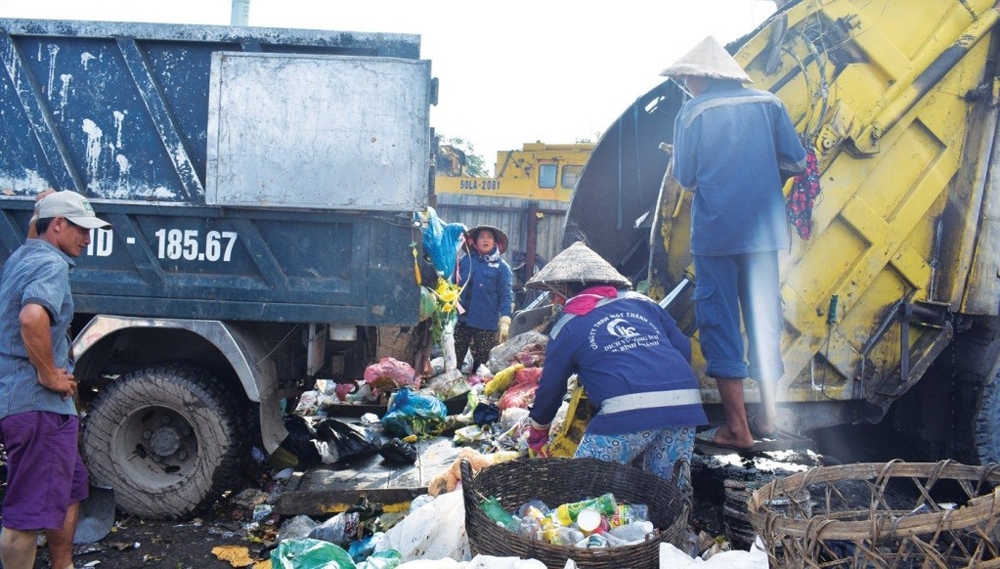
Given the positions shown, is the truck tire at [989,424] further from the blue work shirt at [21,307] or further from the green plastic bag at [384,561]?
the blue work shirt at [21,307]

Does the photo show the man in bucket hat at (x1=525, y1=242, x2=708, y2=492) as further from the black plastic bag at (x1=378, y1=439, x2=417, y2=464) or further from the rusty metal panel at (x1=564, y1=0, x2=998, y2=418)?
the black plastic bag at (x1=378, y1=439, x2=417, y2=464)

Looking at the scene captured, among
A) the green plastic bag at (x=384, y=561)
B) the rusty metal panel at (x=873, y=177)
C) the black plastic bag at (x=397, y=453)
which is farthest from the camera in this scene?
the black plastic bag at (x=397, y=453)

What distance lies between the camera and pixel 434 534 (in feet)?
9.54

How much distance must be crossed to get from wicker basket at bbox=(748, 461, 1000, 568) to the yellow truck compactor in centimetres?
82

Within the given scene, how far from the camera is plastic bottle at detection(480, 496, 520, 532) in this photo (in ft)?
8.23

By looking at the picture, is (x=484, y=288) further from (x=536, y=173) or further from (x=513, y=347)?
(x=536, y=173)

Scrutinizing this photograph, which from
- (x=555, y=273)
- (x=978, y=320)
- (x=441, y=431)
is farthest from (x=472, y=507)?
(x=978, y=320)

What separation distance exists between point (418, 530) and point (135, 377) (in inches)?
72.9

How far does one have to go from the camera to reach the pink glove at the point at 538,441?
3.28 metres

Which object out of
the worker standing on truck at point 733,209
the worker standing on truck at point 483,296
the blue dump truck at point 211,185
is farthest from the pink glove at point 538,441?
the worker standing on truck at point 483,296

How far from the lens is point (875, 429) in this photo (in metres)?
4.52

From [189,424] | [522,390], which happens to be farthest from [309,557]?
[522,390]

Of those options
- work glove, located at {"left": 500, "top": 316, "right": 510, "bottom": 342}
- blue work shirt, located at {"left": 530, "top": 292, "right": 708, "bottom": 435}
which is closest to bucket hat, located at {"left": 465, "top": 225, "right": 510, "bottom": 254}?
work glove, located at {"left": 500, "top": 316, "right": 510, "bottom": 342}

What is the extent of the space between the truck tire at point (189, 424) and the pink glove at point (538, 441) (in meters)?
1.59
